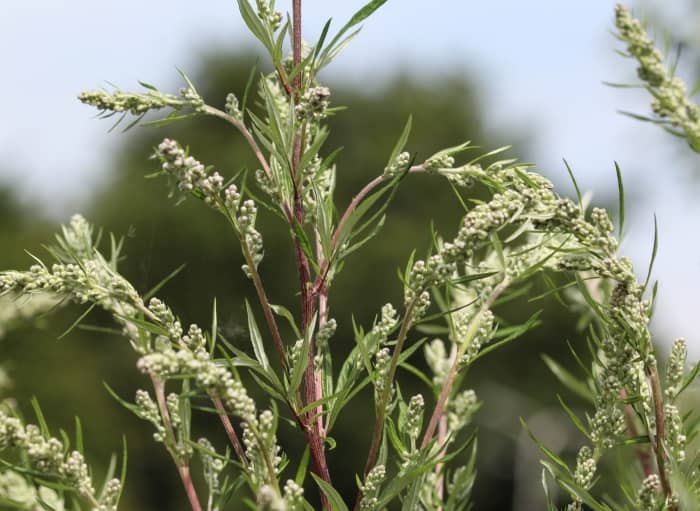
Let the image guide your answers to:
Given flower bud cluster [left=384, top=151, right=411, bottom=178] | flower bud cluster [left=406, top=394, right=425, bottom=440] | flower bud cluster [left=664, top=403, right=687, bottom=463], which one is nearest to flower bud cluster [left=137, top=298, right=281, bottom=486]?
flower bud cluster [left=406, top=394, right=425, bottom=440]

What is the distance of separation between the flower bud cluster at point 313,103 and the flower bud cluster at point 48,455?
509mm

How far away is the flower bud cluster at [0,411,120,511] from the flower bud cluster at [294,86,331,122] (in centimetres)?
51

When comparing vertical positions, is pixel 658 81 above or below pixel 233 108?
above

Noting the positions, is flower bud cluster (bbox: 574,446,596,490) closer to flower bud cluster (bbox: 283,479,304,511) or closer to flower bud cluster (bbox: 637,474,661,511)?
flower bud cluster (bbox: 637,474,661,511)

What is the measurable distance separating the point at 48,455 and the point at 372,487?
399 millimetres

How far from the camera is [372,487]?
1081 millimetres

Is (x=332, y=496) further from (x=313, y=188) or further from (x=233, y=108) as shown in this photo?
(x=233, y=108)

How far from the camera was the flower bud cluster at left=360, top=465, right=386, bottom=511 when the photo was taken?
108 centimetres

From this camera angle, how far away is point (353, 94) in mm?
30234

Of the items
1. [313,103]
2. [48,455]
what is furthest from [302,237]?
[48,455]

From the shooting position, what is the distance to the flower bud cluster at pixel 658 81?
2.86ft

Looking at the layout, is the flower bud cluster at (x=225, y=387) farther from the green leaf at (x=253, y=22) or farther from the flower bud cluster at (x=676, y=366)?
the flower bud cluster at (x=676, y=366)

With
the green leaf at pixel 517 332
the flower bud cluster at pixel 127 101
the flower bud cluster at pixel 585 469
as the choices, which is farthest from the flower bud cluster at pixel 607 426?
the flower bud cluster at pixel 127 101

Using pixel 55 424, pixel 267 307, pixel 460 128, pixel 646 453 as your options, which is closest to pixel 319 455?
pixel 267 307
